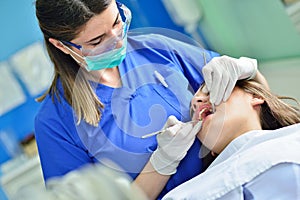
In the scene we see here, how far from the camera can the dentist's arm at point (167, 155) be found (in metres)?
1.05

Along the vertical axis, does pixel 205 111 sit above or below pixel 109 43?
below

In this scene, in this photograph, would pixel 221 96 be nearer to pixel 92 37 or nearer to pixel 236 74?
pixel 236 74

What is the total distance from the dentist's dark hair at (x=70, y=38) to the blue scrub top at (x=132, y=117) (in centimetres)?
2

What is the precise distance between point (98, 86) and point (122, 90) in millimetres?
70

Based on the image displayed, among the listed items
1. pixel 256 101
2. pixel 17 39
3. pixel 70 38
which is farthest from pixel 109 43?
pixel 17 39

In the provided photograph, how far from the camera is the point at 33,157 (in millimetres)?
2330

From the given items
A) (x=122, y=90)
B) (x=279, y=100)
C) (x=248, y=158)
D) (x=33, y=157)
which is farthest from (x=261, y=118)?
(x=33, y=157)

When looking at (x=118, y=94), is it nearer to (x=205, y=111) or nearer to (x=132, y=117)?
(x=132, y=117)

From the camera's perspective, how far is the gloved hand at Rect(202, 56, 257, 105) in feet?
3.60

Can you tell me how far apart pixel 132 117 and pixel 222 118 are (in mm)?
231

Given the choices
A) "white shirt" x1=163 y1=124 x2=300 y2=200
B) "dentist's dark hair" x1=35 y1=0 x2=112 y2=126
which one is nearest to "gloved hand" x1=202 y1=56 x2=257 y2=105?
"white shirt" x1=163 y1=124 x2=300 y2=200

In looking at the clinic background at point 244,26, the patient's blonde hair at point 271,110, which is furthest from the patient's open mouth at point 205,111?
the clinic background at point 244,26

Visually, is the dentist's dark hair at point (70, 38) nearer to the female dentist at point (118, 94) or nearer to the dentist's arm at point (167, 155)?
the female dentist at point (118, 94)

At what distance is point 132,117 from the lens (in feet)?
3.67
